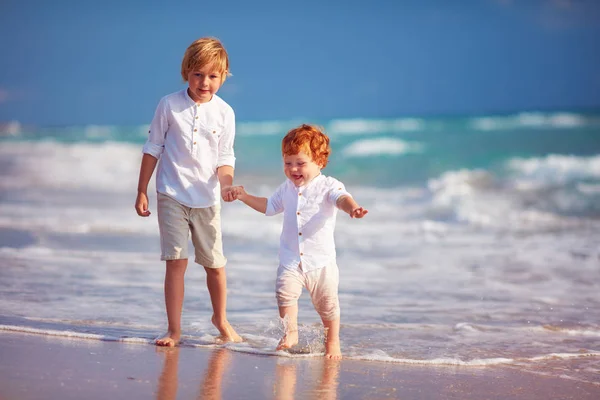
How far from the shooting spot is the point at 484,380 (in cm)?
291

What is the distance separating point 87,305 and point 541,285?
8.89 feet

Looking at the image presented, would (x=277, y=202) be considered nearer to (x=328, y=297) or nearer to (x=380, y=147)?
(x=328, y=297)

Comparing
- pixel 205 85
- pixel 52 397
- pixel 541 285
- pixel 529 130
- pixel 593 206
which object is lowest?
pixel 52 397

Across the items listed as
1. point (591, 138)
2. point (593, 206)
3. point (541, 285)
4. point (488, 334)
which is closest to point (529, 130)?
point (591, 138)

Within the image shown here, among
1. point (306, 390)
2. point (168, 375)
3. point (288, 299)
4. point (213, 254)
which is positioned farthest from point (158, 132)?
Answer: point (306, 390)

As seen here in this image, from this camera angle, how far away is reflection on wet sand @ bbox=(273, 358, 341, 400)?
8.39 feet

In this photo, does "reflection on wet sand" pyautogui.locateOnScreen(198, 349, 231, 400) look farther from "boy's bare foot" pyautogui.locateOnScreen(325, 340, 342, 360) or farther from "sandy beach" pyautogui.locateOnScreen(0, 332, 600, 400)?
"boy's bare foot" pyautogui.locateOnScreen(325, 340, 342, 360)

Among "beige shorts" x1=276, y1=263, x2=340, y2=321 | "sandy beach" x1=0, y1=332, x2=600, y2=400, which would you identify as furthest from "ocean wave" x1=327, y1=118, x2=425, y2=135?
"sandy beach" x1=0, y1=332, x2=600, y2=400

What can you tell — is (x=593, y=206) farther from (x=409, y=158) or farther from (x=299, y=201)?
(x=299, y=201)

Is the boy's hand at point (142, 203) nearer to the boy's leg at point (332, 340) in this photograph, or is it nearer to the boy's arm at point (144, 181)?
the boy's arm at point (144, 181)

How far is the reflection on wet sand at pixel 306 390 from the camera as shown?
256 cm

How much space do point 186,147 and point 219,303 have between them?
653 millimetres

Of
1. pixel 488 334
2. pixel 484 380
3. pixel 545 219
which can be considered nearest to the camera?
pixel 484 380

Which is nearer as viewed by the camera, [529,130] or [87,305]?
[87,305]
